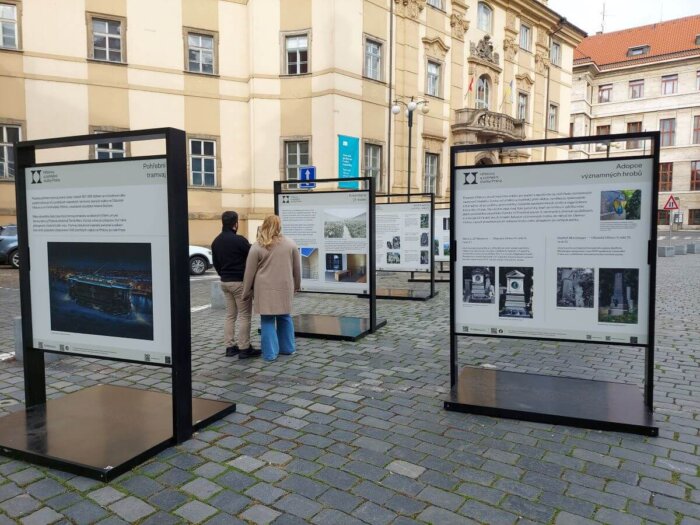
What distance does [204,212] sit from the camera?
23.8 meters

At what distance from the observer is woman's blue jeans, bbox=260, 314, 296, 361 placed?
6.47m

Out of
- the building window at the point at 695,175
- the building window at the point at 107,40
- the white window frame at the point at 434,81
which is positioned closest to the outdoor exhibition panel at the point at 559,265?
the building window at the point at 107,40

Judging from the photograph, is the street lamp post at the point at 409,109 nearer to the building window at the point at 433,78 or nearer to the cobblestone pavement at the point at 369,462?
the building window at the point at 433,78

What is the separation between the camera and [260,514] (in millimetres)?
3053

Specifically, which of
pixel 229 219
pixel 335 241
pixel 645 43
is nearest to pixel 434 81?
pixel 335 241

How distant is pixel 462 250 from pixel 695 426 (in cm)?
220

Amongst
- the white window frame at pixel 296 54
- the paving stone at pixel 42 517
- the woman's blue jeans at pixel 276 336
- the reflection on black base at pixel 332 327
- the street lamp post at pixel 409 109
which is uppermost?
the white window frame at pixel 296 54

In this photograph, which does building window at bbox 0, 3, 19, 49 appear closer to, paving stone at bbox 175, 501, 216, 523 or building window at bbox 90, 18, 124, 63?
building window at bbox 90, 18, 124, 63

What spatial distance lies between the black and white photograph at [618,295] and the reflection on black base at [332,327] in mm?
3584

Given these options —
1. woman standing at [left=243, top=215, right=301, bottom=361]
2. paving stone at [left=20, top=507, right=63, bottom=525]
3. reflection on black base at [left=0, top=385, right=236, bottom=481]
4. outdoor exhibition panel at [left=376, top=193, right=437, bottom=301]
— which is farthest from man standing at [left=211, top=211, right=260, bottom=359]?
outdoor exhibition panel at [left=376, top=193, right=437, bottom=301]

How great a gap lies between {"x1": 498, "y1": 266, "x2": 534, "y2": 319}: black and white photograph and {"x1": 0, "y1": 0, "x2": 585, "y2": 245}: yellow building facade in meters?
19.2

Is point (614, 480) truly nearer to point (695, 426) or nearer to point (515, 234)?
point (695, 426)

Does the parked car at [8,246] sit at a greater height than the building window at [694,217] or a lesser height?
lesser

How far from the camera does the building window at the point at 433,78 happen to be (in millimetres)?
28891
